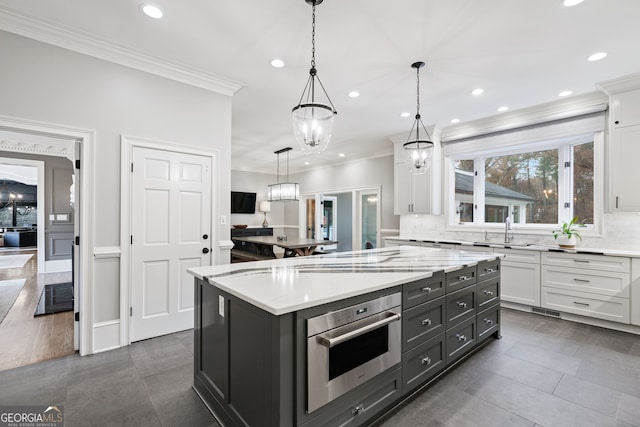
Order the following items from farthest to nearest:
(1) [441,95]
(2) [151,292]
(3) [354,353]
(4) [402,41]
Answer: (1) [441,95], (2) [151,292], (4) [402,41], (3) [354,353]

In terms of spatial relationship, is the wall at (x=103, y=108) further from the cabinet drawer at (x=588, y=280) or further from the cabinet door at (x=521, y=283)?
the cabinet drawer at (x=588, y=280)

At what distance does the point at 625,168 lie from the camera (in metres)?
3.38

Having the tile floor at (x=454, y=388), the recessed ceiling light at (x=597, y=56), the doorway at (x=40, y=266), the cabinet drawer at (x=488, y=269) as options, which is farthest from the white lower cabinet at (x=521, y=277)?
the doorway at (x=40, y=266)

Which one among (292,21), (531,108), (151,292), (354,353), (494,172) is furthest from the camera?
(494,172)

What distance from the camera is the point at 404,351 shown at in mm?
1946

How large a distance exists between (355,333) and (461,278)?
135 centimetres

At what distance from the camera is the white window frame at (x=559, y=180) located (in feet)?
12.5

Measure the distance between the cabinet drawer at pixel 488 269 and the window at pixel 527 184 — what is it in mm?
2036

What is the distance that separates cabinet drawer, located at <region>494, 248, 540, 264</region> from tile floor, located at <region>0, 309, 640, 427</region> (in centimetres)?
117

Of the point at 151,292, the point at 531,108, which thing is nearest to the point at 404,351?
the point at 151,292

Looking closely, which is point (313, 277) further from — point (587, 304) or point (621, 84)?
point (621, 84)

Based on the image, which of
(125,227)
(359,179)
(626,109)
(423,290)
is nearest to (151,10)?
(125,227)

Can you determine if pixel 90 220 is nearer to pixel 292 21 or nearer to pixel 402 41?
pixel 292 21

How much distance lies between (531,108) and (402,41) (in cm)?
274
